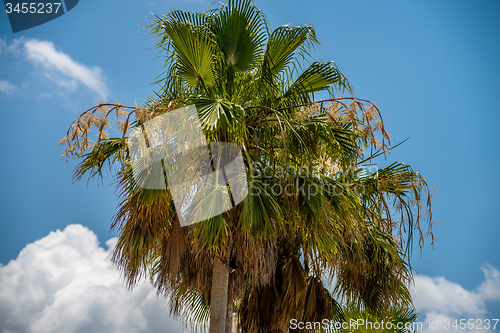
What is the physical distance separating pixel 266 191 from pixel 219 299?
199 centimetres

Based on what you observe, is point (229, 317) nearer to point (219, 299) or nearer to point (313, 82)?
point (219, 299)

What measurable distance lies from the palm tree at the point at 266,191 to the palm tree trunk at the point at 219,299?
0.05 feet

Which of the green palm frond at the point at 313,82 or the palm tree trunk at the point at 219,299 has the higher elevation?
the green palm frond at the point at 313,82

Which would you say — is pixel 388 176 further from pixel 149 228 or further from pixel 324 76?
pixel 149 228

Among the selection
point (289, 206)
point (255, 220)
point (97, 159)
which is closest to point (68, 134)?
point (97, 159)

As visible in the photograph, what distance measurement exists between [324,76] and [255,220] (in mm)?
3223

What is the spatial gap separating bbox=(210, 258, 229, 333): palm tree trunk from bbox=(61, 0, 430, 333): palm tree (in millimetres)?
16

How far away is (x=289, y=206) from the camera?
6.23 meters

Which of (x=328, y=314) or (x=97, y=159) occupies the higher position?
(x=97, y=159)

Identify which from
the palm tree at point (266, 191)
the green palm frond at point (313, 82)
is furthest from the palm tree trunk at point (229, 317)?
the green palm frond at point (313, 82)

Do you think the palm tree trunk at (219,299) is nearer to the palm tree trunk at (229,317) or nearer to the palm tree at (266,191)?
the palm tree at (266,191)

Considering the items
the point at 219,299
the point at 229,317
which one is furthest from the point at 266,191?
the point at 229,317

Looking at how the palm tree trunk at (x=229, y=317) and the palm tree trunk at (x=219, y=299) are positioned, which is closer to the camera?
the palm tree trunk at (x=219, y=299)

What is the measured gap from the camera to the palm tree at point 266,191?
230 inches
